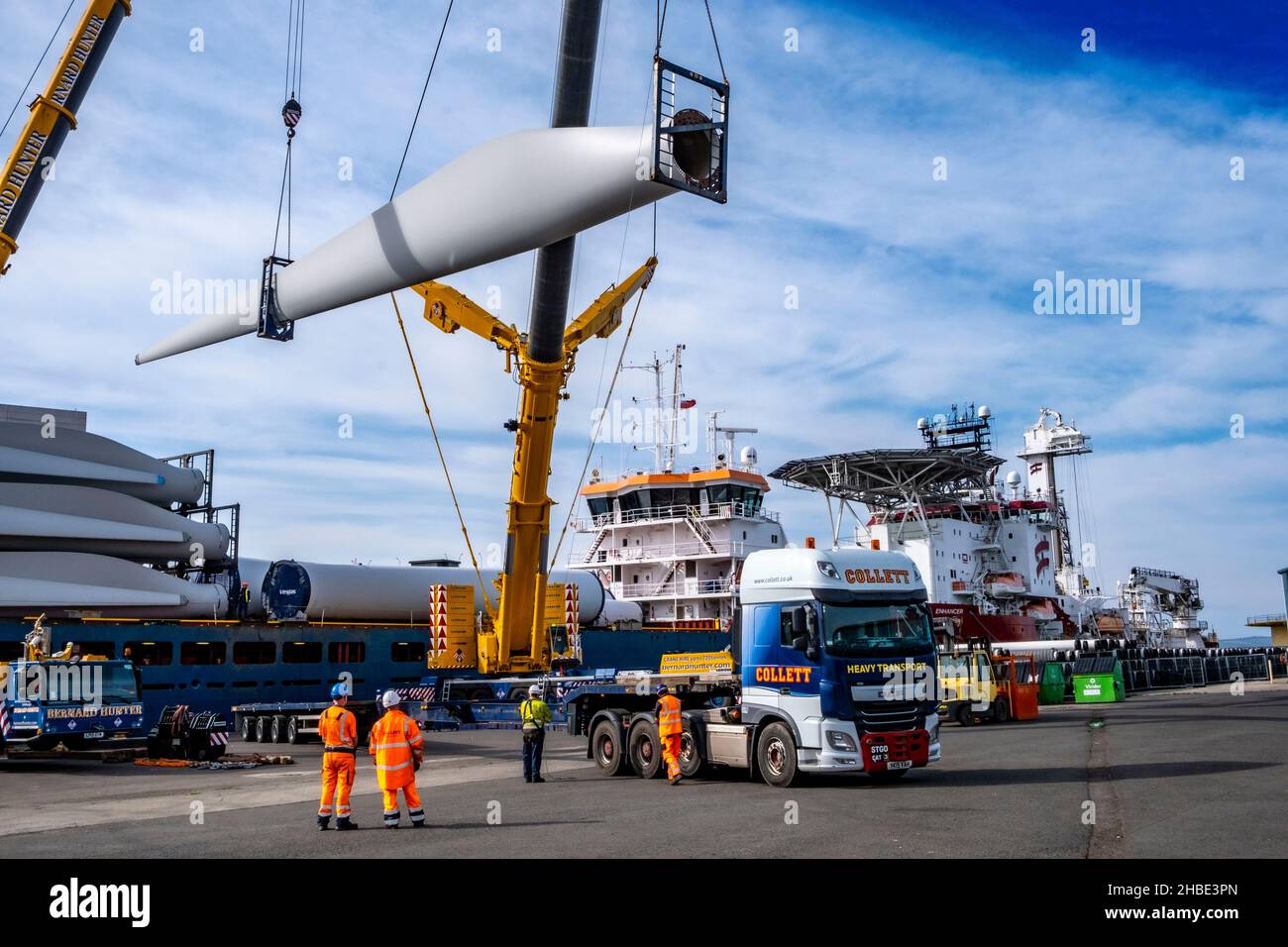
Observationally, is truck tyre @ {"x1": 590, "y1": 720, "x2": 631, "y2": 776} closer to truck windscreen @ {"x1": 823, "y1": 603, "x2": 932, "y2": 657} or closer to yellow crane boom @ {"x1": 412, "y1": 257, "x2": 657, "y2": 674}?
truck windscreen @ {"x1": 823, "y1": 603, "x2": 932, "y2": 657}

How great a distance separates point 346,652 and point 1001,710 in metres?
19.0

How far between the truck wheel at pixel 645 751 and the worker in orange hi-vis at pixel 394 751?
5.54m

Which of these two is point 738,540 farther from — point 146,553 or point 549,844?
point 549,844

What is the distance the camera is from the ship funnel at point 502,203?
909cm

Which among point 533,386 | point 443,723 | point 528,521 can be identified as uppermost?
point 533,386

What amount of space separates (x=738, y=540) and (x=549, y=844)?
35.1 metres

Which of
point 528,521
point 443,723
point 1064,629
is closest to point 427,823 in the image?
point 443,723

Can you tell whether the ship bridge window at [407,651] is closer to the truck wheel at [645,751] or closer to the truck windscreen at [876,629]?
the truck wheel at [645,751]

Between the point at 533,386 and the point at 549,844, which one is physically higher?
the point at 533,386

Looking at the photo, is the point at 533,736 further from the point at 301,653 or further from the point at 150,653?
the point at 301,653

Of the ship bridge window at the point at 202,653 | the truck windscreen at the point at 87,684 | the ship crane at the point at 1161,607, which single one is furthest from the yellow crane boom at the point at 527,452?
the ship crane at the point at 1161,607

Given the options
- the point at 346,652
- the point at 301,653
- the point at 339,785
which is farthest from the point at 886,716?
the point at 346,652

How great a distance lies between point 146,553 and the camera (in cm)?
3241

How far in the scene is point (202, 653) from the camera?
28953mm
